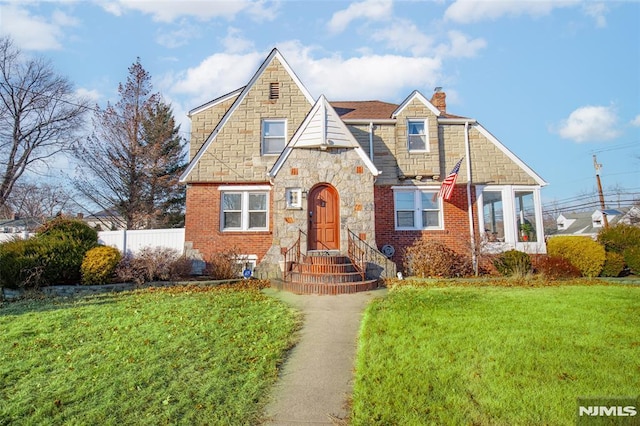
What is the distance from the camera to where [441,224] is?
1355 centimetres

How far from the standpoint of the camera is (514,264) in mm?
11617

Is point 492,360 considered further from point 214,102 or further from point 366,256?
point 214,102

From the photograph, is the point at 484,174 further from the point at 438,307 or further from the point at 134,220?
the point at 134,220

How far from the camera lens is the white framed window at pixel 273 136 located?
13.6 meters

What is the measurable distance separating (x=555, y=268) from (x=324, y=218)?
7789 millimetres

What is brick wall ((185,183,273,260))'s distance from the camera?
42.4 feet

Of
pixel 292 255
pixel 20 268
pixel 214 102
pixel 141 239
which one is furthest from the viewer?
pixel 214 102

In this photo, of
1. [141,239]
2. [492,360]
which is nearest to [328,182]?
[141,239]

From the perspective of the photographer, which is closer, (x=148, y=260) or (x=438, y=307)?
(x=438, y=307)

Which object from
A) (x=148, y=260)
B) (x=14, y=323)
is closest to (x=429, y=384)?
(x=14, y=323)

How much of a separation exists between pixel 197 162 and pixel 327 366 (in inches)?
425

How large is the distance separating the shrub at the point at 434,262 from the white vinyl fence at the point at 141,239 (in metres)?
8.58

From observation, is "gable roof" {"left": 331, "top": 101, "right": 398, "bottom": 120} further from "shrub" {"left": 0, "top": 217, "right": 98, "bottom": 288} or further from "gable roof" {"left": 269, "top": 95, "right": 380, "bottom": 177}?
"shrub" {"left": 0, "top": 217, "right": 98, "bottom": 288}

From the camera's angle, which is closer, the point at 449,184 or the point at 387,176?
the point at 449,184
